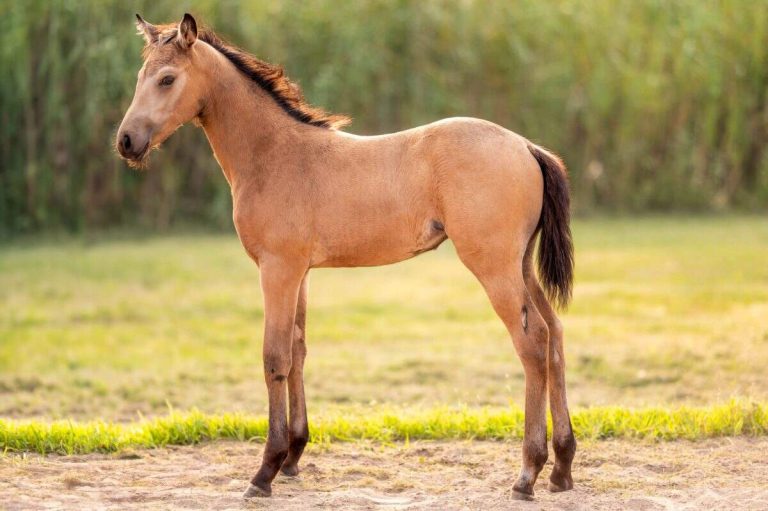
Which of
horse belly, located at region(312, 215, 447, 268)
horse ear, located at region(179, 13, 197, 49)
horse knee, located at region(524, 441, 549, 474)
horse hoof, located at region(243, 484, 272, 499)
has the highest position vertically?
horse ear, located at region(179, 13, 197, 49)

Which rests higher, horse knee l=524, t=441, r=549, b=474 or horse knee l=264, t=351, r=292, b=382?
horse knee l=264, t=351, r=292, b=382

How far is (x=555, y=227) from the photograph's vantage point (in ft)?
15.7

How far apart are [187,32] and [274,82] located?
512 millimetres

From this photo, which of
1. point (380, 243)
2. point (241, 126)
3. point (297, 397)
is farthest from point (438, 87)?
point (380, 243)

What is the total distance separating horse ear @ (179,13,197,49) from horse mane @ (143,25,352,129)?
24 cm

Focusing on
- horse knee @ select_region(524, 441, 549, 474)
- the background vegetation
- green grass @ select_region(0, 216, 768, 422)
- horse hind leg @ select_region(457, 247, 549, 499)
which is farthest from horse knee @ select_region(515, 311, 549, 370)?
the background vegetation

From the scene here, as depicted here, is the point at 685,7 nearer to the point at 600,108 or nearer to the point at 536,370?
the point at 600,108

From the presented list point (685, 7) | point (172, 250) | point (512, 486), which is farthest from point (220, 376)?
point (685, 7)

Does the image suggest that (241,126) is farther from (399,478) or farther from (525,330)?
(399,478)

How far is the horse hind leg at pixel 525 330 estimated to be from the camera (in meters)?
4.61

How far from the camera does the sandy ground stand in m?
4.61

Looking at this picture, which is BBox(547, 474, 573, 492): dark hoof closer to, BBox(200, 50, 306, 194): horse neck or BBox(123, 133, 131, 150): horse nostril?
BBox(200, 50, 306, 194): horse neck

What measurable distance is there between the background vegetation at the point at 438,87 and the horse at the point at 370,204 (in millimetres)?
8308

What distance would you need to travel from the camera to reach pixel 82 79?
1374 cm
